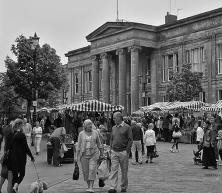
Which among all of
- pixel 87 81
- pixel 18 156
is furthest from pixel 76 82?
pixel 18 156

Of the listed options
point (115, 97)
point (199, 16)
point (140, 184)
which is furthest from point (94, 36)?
point (140, 184)

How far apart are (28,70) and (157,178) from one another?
107 ft

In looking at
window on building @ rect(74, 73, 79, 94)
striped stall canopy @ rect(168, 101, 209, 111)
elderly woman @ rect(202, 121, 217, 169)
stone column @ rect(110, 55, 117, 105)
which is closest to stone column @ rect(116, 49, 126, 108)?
stone column @ rect(110, 55, 117, 105)

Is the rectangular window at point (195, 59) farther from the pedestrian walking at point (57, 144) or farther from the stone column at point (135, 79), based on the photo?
the pedestrian walking at point (57, 144)

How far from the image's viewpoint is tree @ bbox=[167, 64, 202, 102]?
39219 mm

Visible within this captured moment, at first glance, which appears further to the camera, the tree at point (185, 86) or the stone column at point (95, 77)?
the stone column at point (95, 77)

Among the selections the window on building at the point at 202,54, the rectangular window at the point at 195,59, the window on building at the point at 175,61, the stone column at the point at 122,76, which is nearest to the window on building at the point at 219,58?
the window on building at the point at 202,54

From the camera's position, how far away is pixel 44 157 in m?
21.6

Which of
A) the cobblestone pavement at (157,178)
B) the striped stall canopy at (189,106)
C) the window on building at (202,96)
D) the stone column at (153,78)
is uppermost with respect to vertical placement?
the stone column at (153,78)

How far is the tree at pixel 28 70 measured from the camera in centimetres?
4458

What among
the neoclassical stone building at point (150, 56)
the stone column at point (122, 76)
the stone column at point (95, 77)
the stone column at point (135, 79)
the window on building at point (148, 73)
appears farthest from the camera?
the stone column at point (95, 77)

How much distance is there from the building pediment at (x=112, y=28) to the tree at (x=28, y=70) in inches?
302

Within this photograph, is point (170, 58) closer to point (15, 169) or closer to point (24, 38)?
point (24, 38)

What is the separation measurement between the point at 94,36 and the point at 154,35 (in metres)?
8.17
